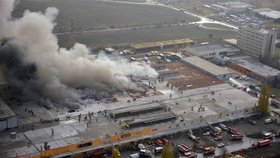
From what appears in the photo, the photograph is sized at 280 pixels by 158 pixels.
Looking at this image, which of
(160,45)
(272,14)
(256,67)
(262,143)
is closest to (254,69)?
(256,67)

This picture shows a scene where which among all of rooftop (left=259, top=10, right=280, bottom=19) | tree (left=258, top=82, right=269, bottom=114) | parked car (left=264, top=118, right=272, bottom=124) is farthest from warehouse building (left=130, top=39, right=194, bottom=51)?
rooftop (left=259, top=10, right=280, bottom=19)

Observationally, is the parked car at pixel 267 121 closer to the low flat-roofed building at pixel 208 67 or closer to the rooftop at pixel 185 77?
the rooftop at pixel 185 77

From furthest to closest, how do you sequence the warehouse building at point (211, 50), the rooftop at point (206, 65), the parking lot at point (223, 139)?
1. the warehouse building at point (211, 50)
2. the rooftop at point (206, 65)
3. the parking lot at point (223, 139)

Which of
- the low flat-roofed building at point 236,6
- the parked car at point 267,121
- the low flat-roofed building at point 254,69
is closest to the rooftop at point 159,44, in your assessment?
the low flat-roofed building at point 254,69

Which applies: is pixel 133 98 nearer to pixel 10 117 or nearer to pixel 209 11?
pixel 10 117

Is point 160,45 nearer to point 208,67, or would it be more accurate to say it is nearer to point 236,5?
point 208,67

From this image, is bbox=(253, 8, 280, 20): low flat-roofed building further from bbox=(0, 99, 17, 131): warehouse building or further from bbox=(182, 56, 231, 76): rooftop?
bbox=(0, 99, 17, 131): warehouse building
